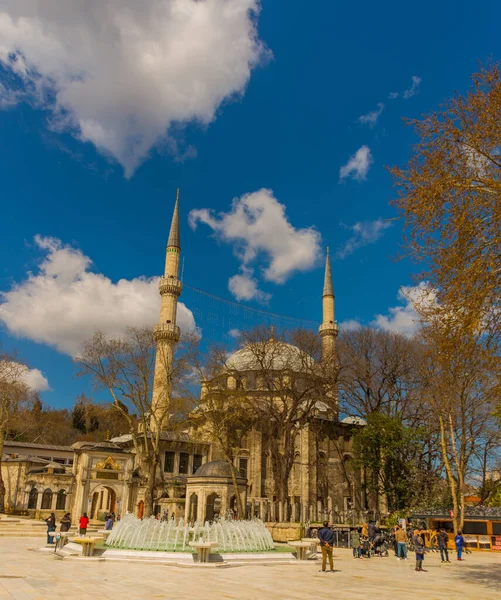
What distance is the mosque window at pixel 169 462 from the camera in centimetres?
4131

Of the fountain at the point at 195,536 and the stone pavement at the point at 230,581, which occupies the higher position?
the fountain at the point at 195,536

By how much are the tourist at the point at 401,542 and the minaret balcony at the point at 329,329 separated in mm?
30655

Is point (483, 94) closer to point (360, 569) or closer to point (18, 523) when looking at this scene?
point (360, 569)

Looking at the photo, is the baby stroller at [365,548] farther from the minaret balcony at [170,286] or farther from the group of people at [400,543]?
the minaret balcony at [170,286]

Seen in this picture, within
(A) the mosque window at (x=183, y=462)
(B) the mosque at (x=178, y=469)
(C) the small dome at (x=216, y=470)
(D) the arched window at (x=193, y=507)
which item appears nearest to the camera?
(C) the small dome at (x=216, y=470)

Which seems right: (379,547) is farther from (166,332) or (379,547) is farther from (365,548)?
(166,332)

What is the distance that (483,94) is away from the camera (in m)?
10.2

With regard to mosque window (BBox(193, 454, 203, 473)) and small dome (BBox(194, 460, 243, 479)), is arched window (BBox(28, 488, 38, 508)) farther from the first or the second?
small dome (BBox(194, 460, 243, 479))

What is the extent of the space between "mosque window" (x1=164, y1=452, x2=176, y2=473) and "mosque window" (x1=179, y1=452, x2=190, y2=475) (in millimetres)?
738

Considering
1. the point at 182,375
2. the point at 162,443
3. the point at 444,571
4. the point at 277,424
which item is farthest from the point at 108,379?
the point at 444,571

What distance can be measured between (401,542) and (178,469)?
26.3 meters

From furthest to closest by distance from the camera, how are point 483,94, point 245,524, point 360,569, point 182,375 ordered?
point 182,375, point 245,524, point 360,569, point 483,94

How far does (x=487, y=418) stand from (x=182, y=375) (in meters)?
16.7

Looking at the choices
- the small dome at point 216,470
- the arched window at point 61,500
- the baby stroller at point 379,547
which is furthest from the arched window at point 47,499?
the baby stroller at point 379,547
